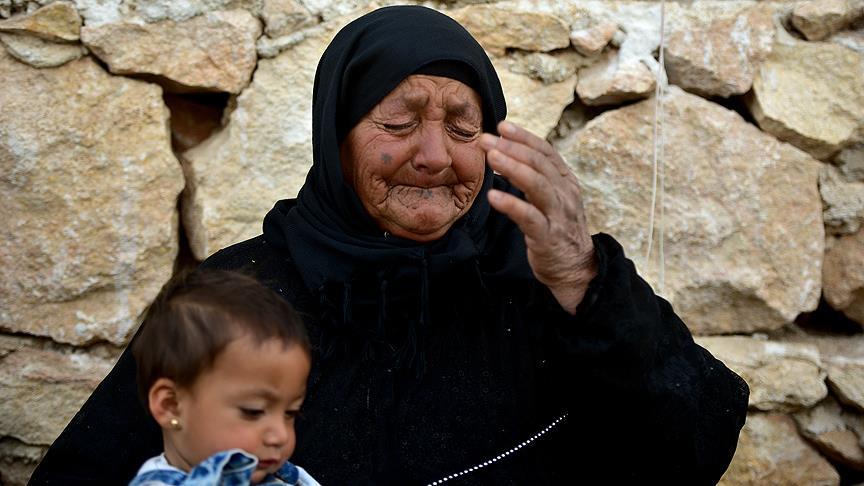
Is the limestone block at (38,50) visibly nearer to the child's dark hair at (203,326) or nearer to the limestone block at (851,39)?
the child's dark hair at (203,326)

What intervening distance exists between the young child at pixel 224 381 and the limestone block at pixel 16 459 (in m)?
1.49

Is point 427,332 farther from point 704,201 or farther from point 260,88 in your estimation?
point 704,201

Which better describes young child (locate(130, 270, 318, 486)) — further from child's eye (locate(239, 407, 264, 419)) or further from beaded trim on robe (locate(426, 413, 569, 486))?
beaded trim on robe (locate(426, 413, 569, 486))

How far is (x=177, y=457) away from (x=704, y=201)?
2106 millimetres

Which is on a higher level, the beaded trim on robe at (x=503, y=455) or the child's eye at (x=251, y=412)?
the child's eye at (x=251, y=412)

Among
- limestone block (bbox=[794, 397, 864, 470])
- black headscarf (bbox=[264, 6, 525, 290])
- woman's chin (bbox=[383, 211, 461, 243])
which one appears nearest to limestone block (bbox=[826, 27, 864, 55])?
limestone block (bbox=[794, 397, 864, 470])

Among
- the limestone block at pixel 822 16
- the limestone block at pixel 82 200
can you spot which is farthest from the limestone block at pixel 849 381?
the limestone block at pixel 82 200

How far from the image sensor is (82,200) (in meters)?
3.02

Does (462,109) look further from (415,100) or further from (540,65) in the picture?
(540,65)

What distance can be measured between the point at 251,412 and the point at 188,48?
1.63 m

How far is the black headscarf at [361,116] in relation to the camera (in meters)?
2.44

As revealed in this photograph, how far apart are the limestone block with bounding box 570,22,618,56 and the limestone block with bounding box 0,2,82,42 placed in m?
1.53

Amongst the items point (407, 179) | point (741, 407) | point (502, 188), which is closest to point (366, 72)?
point (407, 179)

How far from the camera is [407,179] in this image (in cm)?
245
